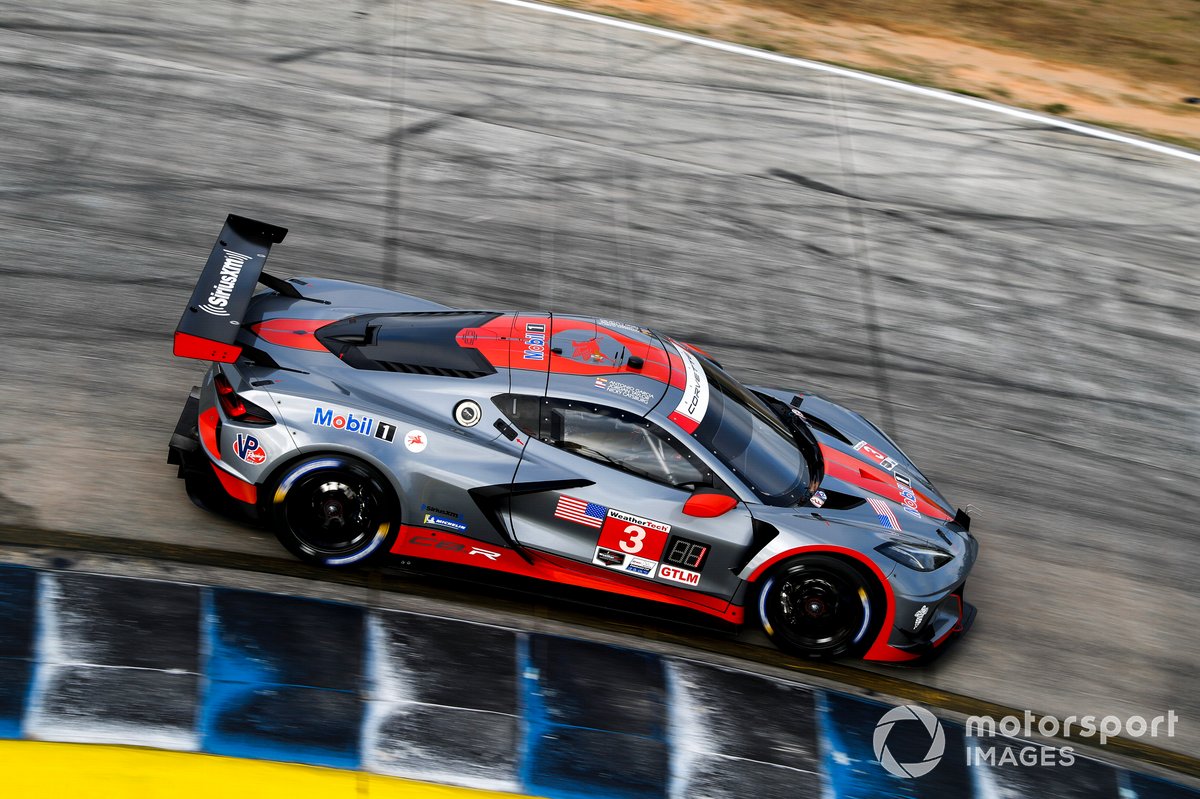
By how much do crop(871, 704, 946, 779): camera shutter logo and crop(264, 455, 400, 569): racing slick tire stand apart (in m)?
2.95

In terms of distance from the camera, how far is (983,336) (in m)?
10.1

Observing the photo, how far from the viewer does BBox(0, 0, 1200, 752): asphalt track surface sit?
7.36 meters

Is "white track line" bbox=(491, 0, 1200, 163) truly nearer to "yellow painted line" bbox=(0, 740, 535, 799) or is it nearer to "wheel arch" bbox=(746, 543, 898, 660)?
"wheel arch" bbox=(746, 543, 898, 660)

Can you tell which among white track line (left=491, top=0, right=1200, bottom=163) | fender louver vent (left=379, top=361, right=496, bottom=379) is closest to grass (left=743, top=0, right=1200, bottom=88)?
white track line (left=491, top=0, right=1200, bottom=163)

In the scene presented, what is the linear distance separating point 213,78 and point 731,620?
8486mm

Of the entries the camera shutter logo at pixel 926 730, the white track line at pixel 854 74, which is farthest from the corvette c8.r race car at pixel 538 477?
the white track line at pixel 854 74

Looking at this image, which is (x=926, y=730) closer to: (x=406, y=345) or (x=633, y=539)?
(x=633, y=539)

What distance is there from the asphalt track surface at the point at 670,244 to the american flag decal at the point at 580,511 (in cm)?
193

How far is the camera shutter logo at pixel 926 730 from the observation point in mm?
5906

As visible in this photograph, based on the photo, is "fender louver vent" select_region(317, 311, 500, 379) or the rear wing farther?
"fender louver vent" select_region(317, 311, 500, 379)

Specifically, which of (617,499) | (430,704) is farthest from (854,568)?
(430,704)

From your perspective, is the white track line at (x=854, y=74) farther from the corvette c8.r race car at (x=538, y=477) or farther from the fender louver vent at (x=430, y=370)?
the fender louver vent at (x=430, y=370)

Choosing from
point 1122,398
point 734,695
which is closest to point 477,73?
point 1122,398

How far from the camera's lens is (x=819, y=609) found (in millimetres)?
6301
